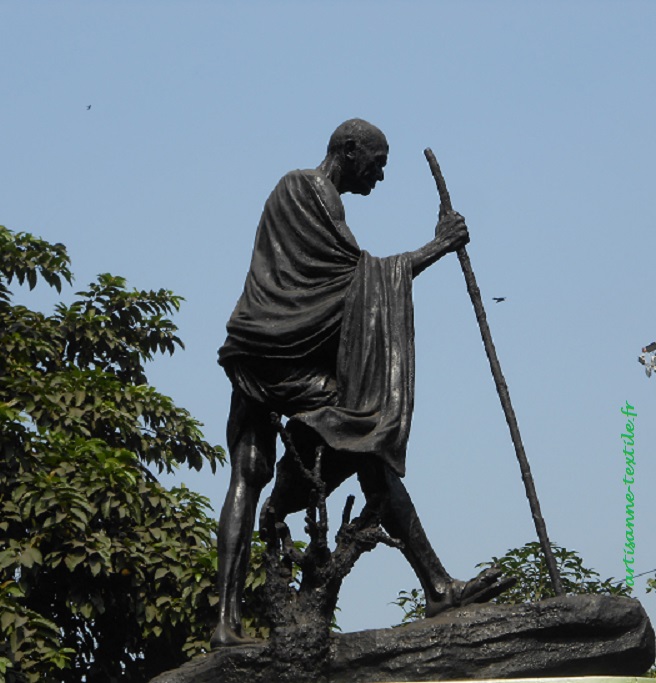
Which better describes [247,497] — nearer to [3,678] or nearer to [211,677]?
[211,677]

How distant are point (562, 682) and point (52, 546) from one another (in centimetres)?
595

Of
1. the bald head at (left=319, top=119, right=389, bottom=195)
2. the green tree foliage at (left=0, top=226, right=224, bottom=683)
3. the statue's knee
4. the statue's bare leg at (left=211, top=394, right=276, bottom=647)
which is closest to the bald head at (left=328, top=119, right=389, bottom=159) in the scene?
the bald head at (left=319, top=119, right=389, bottom=195)

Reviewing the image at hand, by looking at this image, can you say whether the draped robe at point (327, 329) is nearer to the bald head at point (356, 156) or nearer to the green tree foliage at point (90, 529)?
the bald head at point (356, 156)

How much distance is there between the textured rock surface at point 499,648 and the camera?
29.2ft

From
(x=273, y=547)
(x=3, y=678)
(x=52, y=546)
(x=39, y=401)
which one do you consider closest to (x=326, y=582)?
(x=273, y=547)

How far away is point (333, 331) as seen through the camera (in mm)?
9828

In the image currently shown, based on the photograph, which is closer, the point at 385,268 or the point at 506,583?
the point at 506,583

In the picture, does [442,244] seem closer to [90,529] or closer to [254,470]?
[254,470]

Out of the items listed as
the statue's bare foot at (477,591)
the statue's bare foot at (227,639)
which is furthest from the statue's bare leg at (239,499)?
the statue's bare foot at (477,591)

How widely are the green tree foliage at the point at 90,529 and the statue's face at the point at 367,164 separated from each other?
13.2ft

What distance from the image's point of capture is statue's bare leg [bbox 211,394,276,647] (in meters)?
9.54

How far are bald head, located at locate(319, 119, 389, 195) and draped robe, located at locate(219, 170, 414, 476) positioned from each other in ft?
0.76

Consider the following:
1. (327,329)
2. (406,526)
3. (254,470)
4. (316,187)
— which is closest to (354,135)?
(316,187)

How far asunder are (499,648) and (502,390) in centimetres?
158
